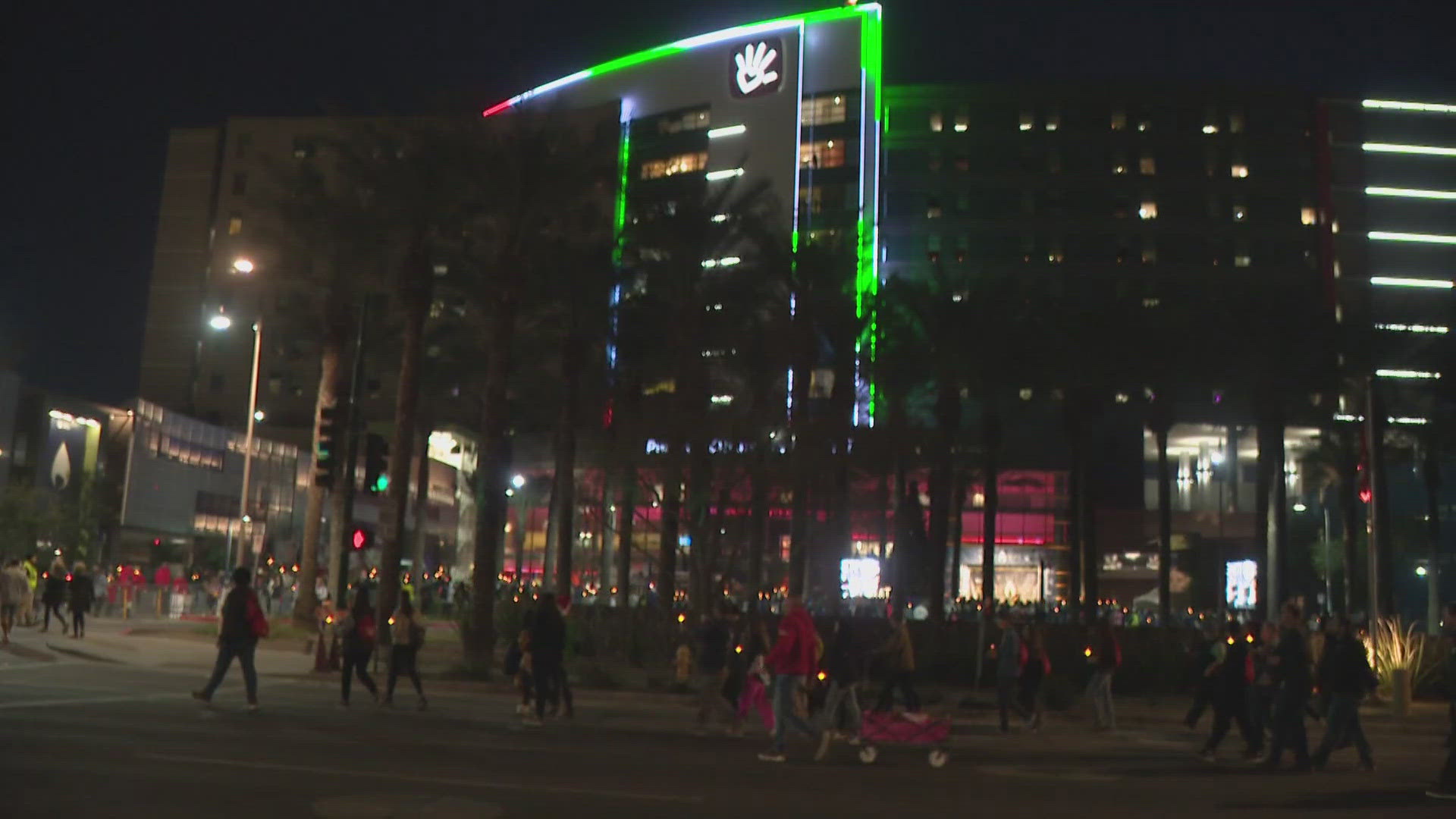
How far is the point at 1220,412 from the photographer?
85750mm

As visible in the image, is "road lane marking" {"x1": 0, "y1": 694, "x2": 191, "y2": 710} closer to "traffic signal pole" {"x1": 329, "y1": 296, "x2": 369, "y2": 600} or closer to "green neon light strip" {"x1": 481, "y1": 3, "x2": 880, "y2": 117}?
"traffic signal pole" {"x1": 329, "y1": 296, "x2": 369, "y2": 600}

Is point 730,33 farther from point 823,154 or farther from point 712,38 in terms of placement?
point 823,154

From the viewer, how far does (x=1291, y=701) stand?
15.4 m

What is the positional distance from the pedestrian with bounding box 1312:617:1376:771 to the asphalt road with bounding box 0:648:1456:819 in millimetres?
345

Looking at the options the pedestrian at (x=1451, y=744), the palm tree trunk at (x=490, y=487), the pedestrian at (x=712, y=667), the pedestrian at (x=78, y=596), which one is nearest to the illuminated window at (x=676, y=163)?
the palm tree trunk at (x=490, y=487)

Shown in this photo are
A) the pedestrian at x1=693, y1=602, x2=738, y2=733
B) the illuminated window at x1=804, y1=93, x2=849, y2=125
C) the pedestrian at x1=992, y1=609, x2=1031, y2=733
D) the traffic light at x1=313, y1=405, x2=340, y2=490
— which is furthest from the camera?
the illuminated window at x1=804, y1=93, x2=849, y2=125

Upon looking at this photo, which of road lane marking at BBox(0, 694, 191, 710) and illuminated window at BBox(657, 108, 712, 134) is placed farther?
illuminated window at BBox(657, 108, 712, 134)

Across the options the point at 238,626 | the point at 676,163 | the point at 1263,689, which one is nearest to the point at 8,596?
the point at 238,626

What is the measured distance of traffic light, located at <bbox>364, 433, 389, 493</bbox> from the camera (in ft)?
72.8

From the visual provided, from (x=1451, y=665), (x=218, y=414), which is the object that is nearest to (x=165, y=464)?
(x=218, y=414)

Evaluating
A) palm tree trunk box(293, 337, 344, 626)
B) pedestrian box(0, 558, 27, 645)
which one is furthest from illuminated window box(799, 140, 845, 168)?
pedestrian box(0, 558, 27, 645)

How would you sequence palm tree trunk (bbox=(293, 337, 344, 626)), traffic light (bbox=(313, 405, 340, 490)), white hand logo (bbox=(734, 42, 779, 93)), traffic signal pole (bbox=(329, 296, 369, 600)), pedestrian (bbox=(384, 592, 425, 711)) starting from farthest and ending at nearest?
1. white hand logo (bbox=(734, 42, 779, 93))
2. palm tree trunk (bbox=(293, 337, 344, 626))
3. traffic signal pole (bbox=(329, 296, 369, 600))
4. traffic light (bbox=(313, 405, 340, 490))
5. pedestrian (bbox=(384, 592, 425, 711))

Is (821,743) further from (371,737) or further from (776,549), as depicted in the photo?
(776,549)

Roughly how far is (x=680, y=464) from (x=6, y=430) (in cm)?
5105
